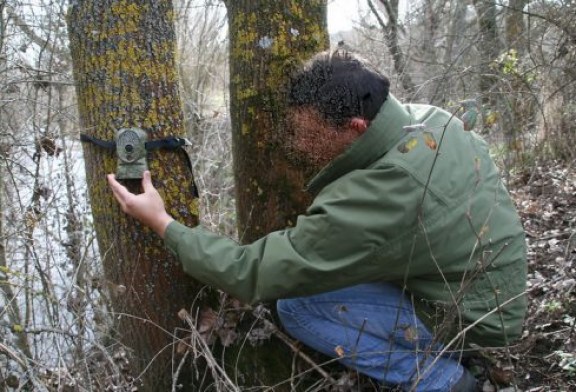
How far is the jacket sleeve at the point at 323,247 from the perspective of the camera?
2092 mm

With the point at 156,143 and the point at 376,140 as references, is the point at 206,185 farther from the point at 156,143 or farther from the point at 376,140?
the point at 376,140

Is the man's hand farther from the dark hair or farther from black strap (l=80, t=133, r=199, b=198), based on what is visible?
the dark hair

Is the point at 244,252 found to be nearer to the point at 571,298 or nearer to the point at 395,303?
the point at 395,303

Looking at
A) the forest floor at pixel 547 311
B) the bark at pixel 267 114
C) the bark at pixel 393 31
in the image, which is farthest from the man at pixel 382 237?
the bark at pixel 393 31

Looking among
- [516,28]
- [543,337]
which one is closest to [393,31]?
[516,28]

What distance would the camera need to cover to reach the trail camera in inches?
95.5

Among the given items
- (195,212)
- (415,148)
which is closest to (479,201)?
(415,148)

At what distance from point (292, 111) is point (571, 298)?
2009 millimetres

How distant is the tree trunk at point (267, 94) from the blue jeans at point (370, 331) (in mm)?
458

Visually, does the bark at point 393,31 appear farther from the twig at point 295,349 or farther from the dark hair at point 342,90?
the dark hair at point 342,90

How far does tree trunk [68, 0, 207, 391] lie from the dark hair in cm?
64

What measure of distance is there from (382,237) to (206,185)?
14.0 ft

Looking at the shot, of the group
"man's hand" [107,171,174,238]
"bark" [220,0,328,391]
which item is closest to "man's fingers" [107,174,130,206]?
"man's hand" [107,171,174,238]

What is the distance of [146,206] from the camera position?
2.38 metres
